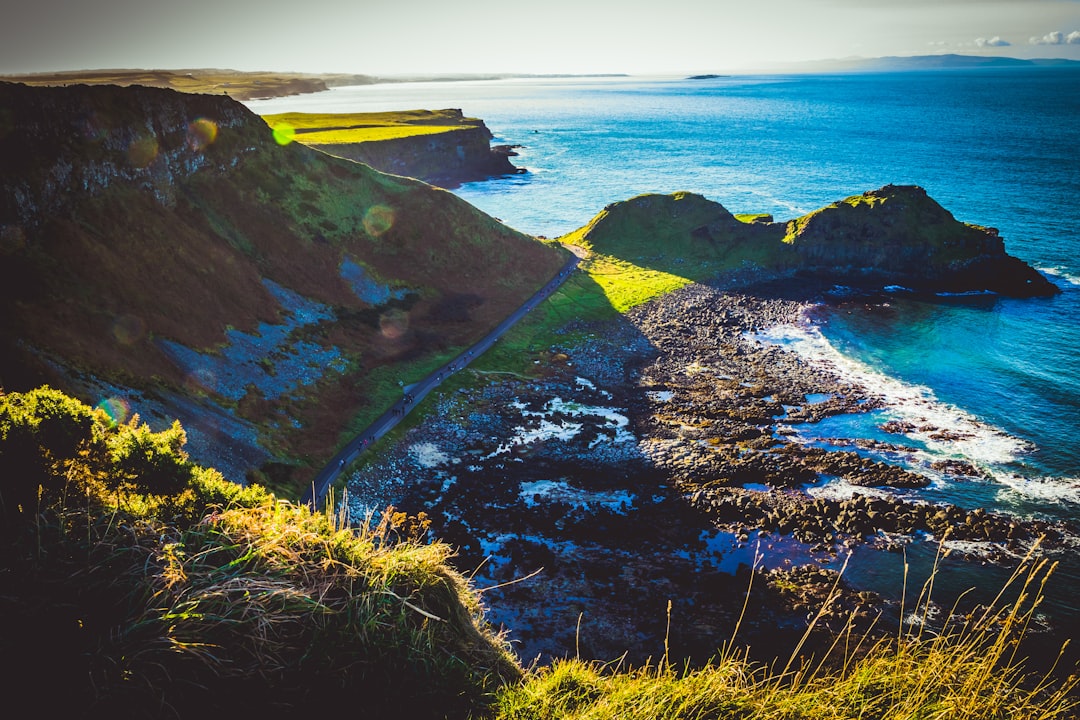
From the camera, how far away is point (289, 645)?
6508 mm

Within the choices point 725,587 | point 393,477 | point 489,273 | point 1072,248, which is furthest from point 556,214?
point 725,587

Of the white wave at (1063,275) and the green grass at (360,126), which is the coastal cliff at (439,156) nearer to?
the green grass at (360,126)

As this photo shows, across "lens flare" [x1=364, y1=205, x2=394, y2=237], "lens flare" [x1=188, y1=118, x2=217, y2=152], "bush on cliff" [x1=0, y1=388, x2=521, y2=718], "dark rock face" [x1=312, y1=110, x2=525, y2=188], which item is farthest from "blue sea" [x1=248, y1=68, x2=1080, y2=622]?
"lens flare" [x1=188, y1=118, x2=217, y2=152]

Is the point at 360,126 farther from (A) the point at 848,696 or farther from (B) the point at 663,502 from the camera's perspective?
(A) the point at 848,696

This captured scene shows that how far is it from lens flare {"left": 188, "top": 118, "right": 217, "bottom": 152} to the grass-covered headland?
55.9 m

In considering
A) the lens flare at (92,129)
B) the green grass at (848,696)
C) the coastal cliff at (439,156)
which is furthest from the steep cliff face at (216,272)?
the coastal cliff at (439,156)

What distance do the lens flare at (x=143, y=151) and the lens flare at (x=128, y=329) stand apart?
16.7 meters

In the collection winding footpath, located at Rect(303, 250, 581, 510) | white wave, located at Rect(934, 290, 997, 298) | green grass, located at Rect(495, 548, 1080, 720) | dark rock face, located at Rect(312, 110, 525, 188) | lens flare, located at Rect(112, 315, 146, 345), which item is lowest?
winding footpath, located at Rect(303, 250, 581, 510)

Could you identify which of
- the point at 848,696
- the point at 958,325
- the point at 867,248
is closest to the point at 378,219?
the point at 867,248

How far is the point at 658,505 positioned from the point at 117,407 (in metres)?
29.6

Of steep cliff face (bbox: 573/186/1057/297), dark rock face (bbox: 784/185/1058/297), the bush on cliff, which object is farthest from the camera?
steep cliff face (bbox: 573/186/1057/297)

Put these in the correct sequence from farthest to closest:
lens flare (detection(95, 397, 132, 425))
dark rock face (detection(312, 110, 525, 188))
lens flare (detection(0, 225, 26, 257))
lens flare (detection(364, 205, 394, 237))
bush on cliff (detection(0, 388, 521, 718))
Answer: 1. dark rock face (detection(312, 110, 525, 188))
2. lens flare (detection(364, 205, 394, 237))
3. lens flare (detection(0, 225, 26, 257))
4. lens flare (detection(95, 397, 132, 425))
5. bush on cliff (detection(0, 388, 521, 718))

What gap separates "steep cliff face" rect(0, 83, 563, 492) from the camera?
34688mm

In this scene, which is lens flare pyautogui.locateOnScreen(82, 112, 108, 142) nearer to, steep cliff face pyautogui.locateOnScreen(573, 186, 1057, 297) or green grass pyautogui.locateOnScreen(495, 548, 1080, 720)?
green grass pyautogui.locateOnScreen(495, 548, 1080, 720)
